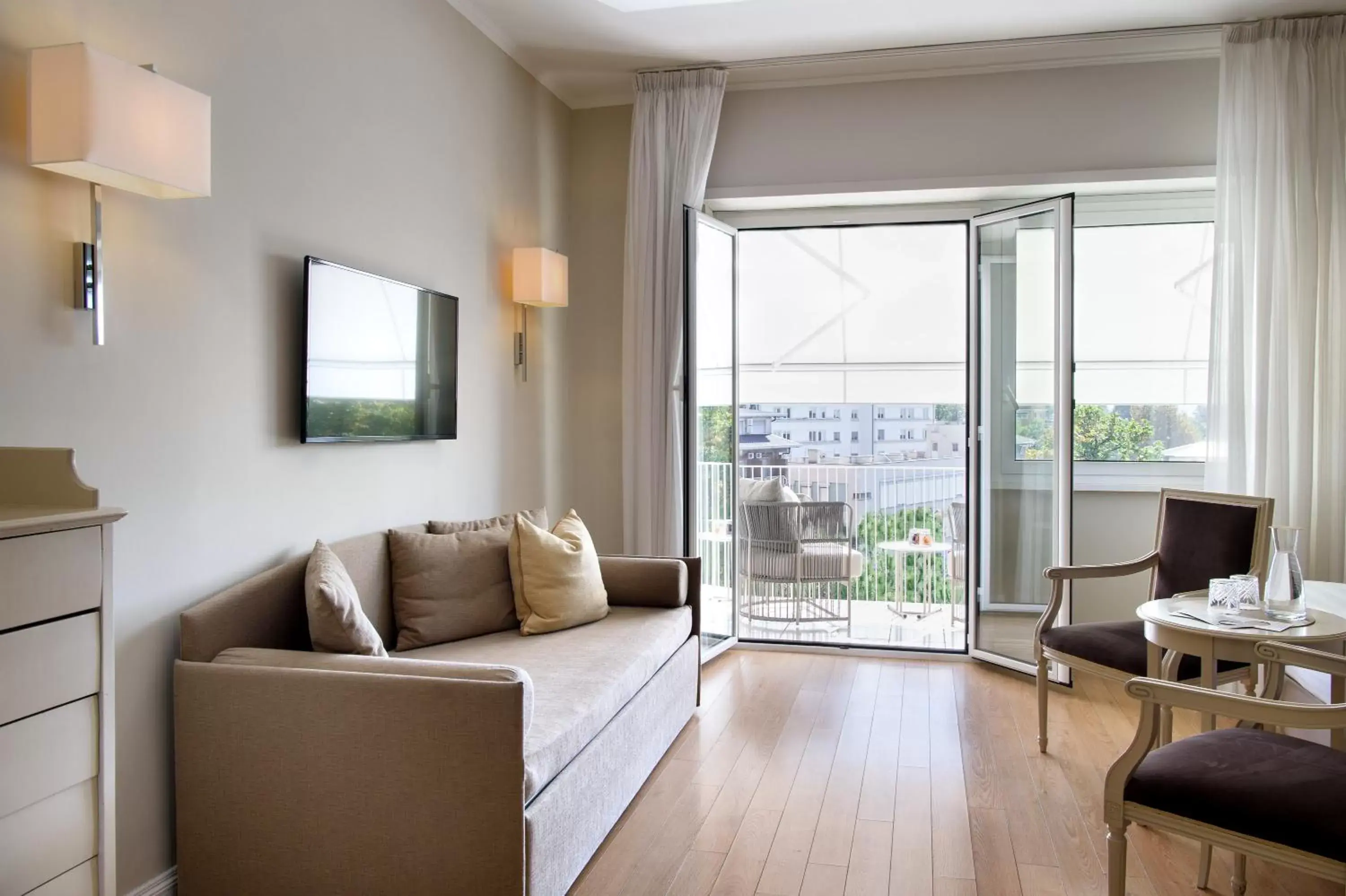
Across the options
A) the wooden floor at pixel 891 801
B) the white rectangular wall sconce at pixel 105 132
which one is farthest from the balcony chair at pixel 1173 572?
the white rectangular wall sconce at pixel 105 132

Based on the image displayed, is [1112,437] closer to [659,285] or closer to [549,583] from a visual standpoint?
[659,285]

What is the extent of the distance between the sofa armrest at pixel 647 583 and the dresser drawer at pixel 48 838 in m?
2.28

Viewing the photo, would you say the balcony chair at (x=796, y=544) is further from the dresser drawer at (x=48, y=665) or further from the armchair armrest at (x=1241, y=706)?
the dresser drawer at (x=48, y=665)

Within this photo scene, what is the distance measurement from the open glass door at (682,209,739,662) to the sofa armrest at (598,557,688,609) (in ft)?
2.76

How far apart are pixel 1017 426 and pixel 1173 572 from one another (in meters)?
1.28

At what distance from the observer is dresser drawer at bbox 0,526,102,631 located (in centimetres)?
159

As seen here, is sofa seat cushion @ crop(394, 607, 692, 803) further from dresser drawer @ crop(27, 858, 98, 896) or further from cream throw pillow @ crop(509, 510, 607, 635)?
dresser drawer @ crop(27, 858, 98, 896)

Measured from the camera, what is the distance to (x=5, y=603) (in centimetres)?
158

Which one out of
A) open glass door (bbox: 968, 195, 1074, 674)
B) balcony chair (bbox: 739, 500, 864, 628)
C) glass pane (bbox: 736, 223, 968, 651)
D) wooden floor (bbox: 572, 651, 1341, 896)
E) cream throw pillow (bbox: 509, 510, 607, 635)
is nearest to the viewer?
wooden floor (bbox: 572, 651, 1341, 896)

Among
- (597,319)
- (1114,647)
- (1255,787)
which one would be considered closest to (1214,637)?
(1255,787)

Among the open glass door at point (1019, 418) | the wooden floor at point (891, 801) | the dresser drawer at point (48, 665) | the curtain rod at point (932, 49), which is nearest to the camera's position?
the dresser drawer at point (48, 665)

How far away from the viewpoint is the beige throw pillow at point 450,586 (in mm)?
3205

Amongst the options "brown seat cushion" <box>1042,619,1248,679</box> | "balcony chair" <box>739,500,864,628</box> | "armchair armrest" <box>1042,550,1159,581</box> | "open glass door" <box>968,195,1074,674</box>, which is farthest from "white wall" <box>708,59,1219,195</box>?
"brown seat cushion" <box>1042,619,1248,679</box>

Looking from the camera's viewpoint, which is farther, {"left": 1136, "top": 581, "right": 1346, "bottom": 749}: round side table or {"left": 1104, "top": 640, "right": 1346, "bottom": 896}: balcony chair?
{"left": 1136, "top": 581, "right": 1346, "bottom": 749}: round side table
